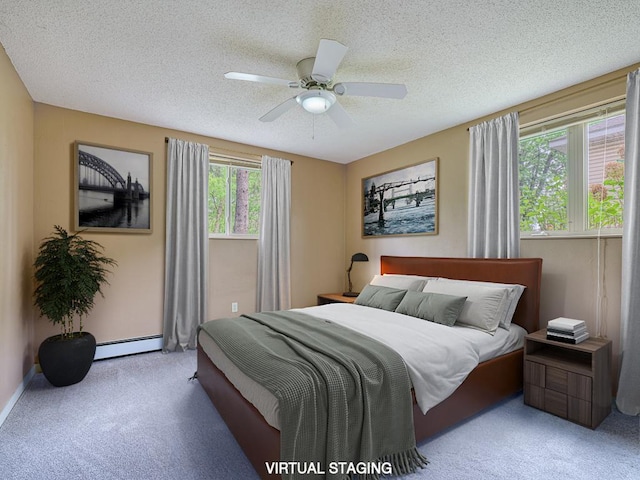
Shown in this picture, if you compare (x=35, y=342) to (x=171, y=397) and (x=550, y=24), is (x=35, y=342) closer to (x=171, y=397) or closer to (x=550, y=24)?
(x=171, y=397)

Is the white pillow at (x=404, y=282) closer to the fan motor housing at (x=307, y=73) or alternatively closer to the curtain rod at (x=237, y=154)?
the fan motor housing at (x=307, y=73)

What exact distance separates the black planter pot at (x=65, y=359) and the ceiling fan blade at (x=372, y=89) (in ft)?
10.4

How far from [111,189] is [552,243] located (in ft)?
A: 15.1

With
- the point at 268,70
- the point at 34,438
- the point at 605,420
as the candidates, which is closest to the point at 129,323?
the point at 34,438

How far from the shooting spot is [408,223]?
4.36m

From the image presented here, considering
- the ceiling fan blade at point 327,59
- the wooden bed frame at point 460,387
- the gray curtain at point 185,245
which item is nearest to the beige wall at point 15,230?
the gray curtain at point 185,245

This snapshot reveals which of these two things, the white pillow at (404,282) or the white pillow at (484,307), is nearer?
the white pillow at (484,307)

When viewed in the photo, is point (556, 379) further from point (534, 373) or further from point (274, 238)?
point (274, 238)

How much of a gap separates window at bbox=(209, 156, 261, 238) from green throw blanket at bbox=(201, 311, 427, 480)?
2.46m

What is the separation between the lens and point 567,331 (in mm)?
2434

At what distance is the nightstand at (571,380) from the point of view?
2246mm

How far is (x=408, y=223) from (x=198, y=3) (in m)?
3.33

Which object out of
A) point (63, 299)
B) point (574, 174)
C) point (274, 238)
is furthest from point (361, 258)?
point (63, 299)

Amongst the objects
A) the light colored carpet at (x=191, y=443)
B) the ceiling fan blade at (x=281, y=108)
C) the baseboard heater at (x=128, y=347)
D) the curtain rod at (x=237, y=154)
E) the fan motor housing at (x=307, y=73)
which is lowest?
the light colored carpet at (x=191, y=443)
